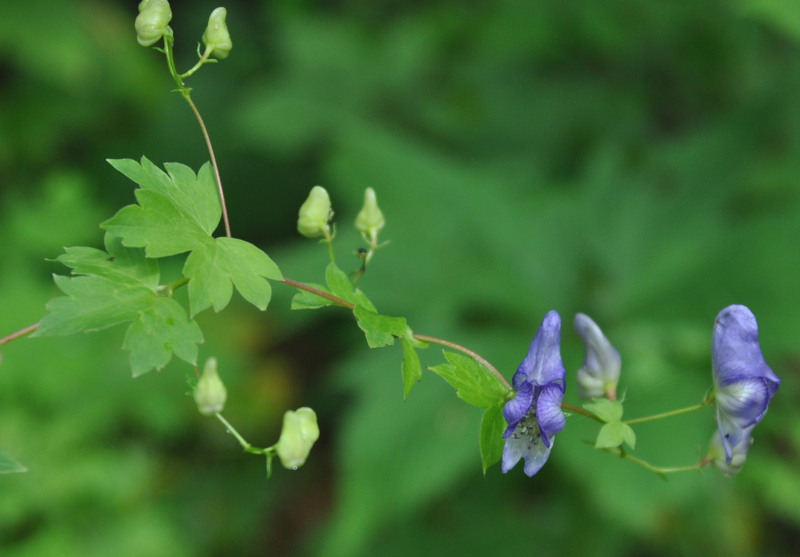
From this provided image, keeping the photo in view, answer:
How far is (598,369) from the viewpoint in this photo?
1.24 meters

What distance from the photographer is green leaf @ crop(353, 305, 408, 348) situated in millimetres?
1050

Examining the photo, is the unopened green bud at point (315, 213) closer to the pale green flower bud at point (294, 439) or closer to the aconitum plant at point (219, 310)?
the aconitum plant at point (219, 310)

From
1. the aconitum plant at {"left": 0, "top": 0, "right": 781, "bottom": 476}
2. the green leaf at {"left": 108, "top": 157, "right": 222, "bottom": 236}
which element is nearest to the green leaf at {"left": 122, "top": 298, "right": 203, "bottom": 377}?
the aconitum plant at {"left": 0, "top": 0, "right": 781, "bottom": 476}

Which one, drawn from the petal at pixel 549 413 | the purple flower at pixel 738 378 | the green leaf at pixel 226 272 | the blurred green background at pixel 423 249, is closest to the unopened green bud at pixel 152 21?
the green leaf at pixel 226 272

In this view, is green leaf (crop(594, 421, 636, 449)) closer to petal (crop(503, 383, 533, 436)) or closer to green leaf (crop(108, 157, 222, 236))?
petal (crop(503, 383, 533, 436))

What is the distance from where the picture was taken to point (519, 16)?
4.23m

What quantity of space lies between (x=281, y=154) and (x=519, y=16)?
4.59 ft

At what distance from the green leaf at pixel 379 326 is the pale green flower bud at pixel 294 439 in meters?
0.12

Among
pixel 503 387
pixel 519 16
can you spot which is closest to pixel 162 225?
pixel 503 387

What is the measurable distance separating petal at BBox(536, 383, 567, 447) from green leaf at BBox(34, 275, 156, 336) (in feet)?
1.52

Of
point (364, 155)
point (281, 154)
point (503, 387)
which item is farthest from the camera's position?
point (281, 154)

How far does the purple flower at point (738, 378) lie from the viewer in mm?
1077

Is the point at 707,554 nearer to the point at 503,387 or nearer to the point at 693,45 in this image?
the point at 693,45

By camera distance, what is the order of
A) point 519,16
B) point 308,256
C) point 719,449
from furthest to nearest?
point 519,16 → point 308,256 → point 719,449
